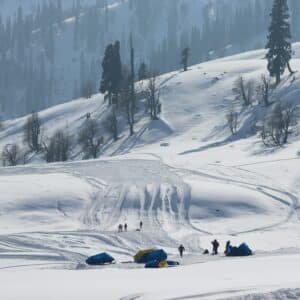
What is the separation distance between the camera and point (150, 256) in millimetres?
30375

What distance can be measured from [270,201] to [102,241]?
13.9 meters

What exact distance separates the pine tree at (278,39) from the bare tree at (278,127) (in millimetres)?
9731

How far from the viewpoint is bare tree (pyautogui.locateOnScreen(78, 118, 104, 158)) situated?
7238 cm

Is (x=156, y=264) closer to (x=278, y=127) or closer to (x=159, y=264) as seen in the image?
(x=159, y=264)

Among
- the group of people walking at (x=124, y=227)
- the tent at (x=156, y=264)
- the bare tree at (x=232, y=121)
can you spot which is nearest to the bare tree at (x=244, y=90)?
the bare tree at (x=232, y=121)

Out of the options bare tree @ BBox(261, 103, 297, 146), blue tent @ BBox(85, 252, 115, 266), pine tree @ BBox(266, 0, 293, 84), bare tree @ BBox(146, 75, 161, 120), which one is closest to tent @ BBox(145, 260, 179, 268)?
blue tent @ BBox(85, 252, 115, 266)

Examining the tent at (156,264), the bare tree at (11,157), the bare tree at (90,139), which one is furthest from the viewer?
the bare tree at (90,139)

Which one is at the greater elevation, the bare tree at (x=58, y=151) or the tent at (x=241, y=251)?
the bare tree at (x=58, y=151)

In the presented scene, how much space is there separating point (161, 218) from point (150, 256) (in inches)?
550

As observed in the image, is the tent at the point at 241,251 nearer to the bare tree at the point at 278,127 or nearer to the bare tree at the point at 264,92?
the bare tree at the point at 278,127

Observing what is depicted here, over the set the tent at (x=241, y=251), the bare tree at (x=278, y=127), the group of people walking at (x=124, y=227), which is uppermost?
the bare tree at (x=278, y=127)

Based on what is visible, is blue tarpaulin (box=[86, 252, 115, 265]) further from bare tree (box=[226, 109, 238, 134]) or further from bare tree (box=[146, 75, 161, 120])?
bare tree (box=[146, 75, 161, 120])

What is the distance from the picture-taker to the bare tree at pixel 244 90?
79881mm

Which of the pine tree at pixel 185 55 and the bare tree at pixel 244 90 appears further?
the pine tree at pixel 185 55
